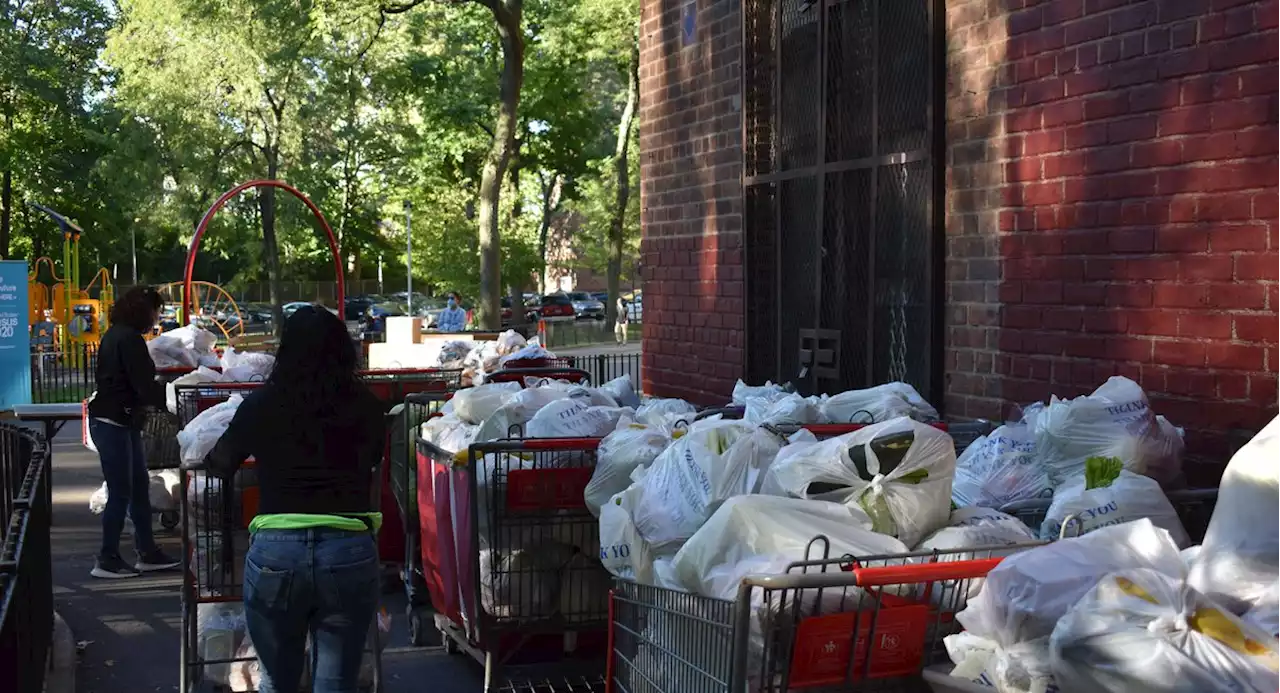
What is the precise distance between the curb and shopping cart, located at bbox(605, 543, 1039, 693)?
4374 mm

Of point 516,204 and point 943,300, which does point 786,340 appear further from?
point 516,204

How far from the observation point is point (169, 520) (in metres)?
11.3

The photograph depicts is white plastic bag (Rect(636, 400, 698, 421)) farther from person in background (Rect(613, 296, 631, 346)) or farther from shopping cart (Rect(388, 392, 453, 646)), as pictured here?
person in background (Rect(613, 296, 631, 346))

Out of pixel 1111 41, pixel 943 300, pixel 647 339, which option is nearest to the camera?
pixel 1111 41

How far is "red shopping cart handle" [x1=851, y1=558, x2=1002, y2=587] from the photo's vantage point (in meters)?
3.15

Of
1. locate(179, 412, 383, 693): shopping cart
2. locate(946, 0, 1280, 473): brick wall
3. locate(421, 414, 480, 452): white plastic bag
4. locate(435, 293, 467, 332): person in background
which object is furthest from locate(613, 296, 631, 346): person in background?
locate(179, 412, 383, 693): shopping cart

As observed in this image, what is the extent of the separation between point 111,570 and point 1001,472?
6.74 m

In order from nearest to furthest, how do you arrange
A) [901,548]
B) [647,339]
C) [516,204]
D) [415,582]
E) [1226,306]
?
[901,548]
[1226,306]
[415,582]
[647,339]
[516,204]

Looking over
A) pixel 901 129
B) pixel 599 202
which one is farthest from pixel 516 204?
pixel 901 129

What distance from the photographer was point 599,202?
46500 millimetres

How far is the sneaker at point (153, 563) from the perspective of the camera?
9.52 meters

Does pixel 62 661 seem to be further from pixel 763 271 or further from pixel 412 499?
pixel 763 271

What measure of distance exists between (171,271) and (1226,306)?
71.2 m

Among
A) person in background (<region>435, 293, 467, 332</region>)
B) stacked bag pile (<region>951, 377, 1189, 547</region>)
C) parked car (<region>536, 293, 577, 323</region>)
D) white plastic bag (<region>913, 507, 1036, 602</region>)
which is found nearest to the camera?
white plastic bag (<region>913, 507, 1036, 602</region>)
